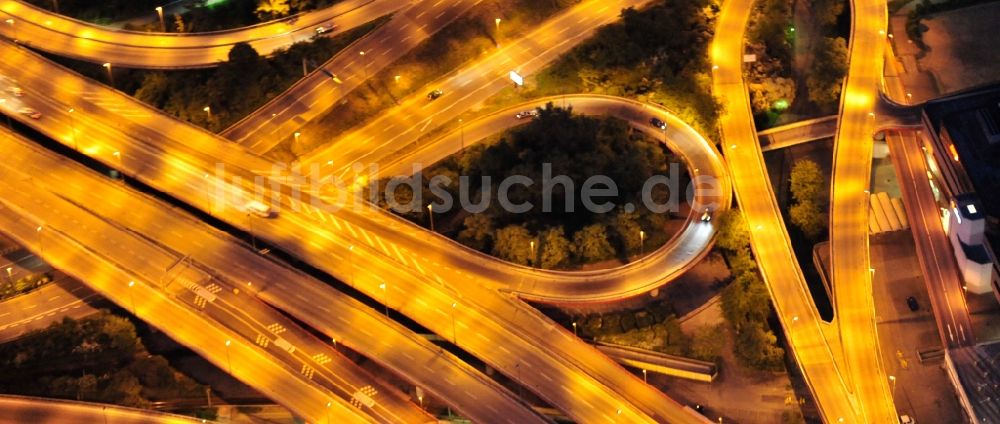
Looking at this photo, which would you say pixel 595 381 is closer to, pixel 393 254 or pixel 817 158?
pixel 393 254

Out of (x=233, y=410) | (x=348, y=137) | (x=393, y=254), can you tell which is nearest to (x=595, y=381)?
(x=393, y=254)

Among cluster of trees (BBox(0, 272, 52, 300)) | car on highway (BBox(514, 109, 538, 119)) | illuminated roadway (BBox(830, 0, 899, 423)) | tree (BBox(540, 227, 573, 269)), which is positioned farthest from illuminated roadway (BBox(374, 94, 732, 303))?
cluster of trees (BBox(0, 272, 52, 300))

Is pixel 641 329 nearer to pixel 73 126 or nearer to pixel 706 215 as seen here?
pixel 706 215

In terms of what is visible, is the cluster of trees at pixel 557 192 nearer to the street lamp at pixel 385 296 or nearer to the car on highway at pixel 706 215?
the car on highway at pixel 706 215

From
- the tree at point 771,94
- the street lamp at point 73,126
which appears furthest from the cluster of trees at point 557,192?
the street lamp at point 73,126

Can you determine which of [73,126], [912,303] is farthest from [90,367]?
[912,303]

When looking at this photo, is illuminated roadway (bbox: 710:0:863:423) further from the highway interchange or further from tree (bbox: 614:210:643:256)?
tree (bbox: 614:210:643:256)
